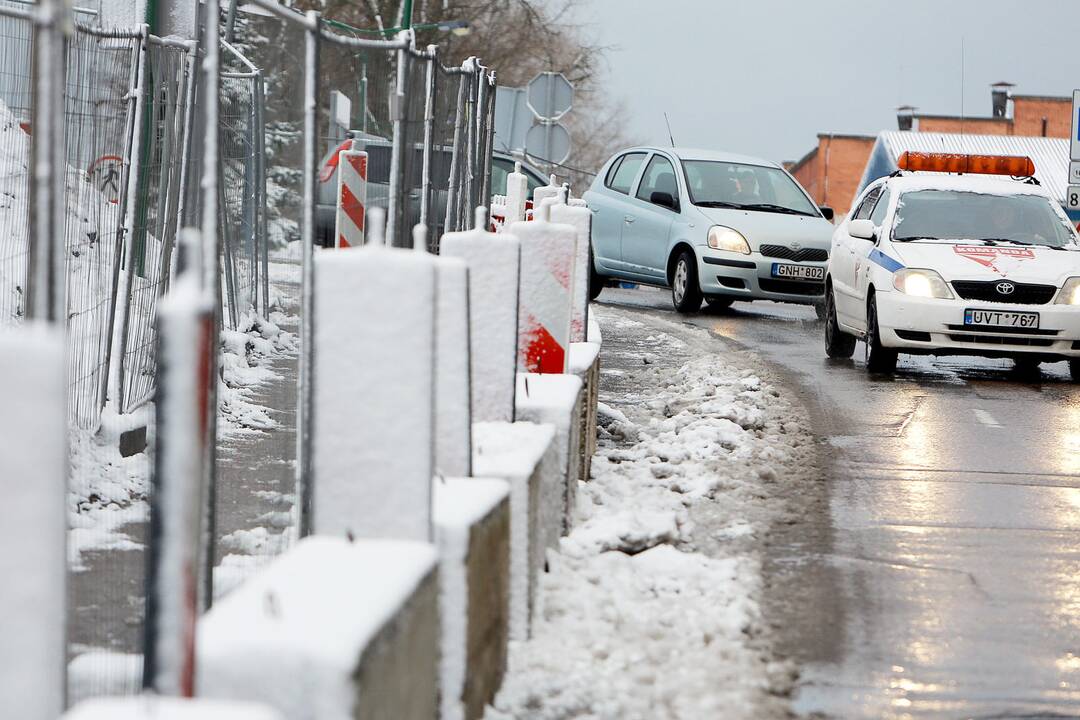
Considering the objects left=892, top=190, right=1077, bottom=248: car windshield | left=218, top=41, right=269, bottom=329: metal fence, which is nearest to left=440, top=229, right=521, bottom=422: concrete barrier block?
left=218, top=41, right=269, bottom=329: metal fence

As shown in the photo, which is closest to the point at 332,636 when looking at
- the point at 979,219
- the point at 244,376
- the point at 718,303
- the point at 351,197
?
the point at 351,197

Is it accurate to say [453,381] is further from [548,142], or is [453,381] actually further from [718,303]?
[548,142]

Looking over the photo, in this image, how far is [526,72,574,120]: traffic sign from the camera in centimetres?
2200

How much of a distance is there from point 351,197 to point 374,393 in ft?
16.0

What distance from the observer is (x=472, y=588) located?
156 inches

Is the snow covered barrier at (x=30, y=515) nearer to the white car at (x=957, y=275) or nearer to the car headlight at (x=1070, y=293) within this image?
the white car at (x=957, y=275)

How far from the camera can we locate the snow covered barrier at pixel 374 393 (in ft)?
11.8

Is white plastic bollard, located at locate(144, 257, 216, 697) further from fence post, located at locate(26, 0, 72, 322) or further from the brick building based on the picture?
the brick building

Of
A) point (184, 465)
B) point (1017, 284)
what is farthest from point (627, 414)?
point (184, 465)

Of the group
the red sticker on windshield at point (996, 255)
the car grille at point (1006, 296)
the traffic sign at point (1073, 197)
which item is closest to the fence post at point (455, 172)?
the car grille at point (1006, 296)

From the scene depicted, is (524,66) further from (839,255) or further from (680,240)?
(839,255)

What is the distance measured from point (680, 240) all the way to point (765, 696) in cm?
1480

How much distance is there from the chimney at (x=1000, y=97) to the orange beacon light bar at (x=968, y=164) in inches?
2803

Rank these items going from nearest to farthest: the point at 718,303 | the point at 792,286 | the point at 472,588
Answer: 1. the point at 472,588
2. the point at 792,286
3. the point at 718,303
